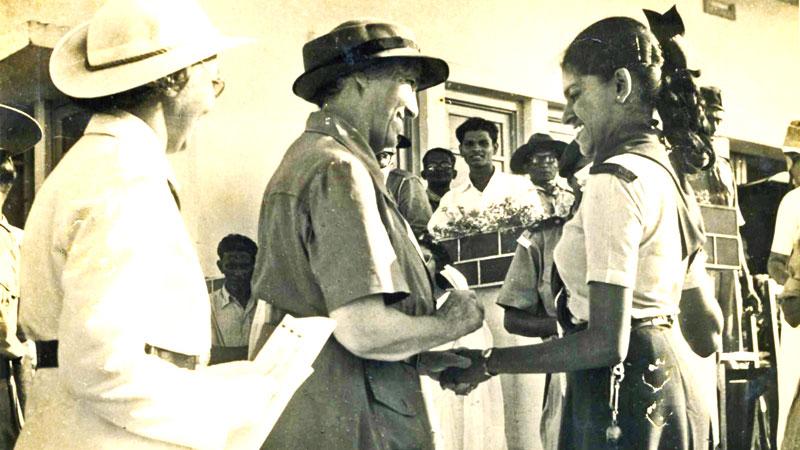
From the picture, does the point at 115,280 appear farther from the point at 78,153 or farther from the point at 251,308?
the point at 251,308

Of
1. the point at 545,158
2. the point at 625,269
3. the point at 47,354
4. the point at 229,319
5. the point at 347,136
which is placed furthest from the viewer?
the point at 545,158

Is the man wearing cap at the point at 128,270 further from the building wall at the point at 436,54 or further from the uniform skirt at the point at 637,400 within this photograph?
the uniform skirt at the point at 637,400

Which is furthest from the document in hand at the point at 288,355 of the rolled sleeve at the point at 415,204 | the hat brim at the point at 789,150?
the hat brim at the point at 789,150

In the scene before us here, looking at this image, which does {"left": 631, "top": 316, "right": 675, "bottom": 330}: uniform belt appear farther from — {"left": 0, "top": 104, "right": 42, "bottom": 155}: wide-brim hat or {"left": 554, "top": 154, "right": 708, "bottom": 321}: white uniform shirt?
{"left": 0, "top": 104, "right": 42, "bottom": 155}: wide-brim hat

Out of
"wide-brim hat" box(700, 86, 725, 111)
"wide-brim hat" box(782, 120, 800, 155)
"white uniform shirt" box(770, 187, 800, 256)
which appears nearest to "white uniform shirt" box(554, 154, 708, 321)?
"wide-brim hat" box(700, 86, 725, 111)

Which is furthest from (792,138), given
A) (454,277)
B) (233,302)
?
(233,302)

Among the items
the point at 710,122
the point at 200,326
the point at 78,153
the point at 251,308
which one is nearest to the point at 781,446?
the point at 710,122

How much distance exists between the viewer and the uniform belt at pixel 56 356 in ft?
7.77

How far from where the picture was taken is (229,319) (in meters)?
2.83

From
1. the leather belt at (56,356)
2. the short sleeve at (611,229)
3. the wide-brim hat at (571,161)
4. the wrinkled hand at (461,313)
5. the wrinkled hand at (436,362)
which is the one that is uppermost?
the wide-brim hat at (571,161)

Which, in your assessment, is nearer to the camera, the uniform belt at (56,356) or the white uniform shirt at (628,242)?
the uniform belt at (56,356)

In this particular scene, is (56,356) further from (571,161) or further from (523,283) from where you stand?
(571,161)

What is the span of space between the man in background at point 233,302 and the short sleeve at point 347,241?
16 cm

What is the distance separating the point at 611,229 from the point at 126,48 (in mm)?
1424
